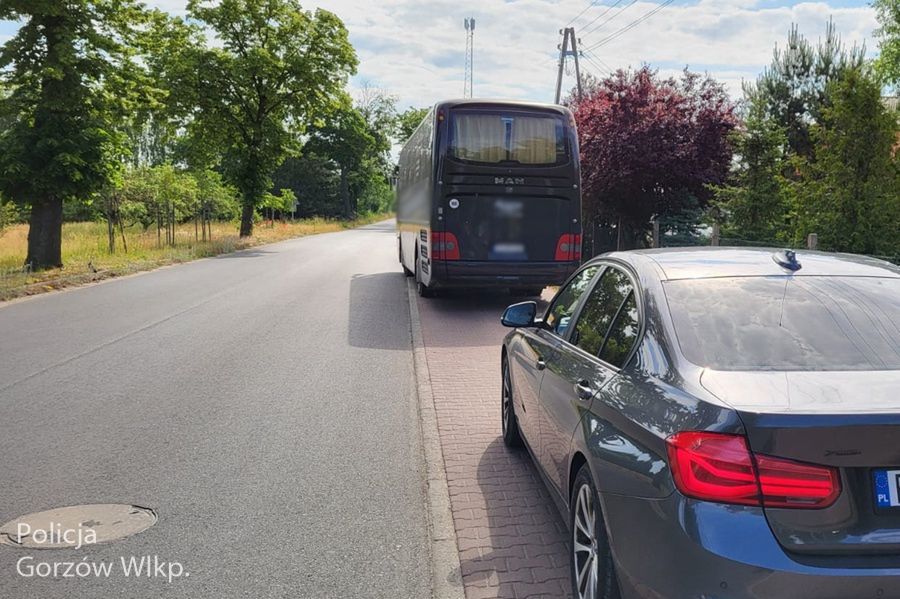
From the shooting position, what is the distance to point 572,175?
1291 centimetres

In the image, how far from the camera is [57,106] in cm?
1789

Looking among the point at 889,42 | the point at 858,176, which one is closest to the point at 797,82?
the point at 889,42

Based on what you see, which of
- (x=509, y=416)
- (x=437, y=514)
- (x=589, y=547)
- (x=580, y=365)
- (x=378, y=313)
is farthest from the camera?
(x=378, y=313)

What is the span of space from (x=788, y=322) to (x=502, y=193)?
10.0 m

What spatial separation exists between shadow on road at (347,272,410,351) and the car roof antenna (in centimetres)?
679

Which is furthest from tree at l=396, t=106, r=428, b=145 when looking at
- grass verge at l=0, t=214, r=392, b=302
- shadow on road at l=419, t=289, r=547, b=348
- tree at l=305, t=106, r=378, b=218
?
shadow on road at l=419, t=289, r=547, b=348

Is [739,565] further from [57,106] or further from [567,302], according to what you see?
[57,106]

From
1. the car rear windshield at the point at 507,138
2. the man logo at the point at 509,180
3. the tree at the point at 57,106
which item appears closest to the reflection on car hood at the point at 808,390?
the man logo at the point at 509,180

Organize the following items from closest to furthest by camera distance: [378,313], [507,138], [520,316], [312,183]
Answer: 1. [520,316]
2. [507,138]
3. [378,313]
4. [312,183]

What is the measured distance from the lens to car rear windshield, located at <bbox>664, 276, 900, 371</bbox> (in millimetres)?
2760

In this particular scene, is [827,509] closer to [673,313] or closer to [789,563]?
[789,563]

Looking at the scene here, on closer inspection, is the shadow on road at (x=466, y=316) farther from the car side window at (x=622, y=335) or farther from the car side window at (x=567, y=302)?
the car side window at (x=622, y=335)

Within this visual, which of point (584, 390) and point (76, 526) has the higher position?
point (584, 390)

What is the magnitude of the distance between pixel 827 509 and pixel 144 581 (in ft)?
9.73
